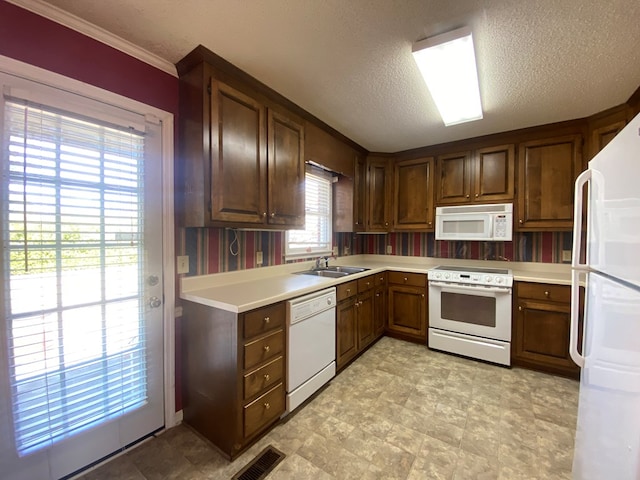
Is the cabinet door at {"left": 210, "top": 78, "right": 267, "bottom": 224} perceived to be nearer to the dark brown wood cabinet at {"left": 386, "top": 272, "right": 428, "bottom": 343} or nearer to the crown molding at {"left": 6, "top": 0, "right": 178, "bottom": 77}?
the crown molding at {"left": 6, "top": 0, "right": 178, "bottom": 77}

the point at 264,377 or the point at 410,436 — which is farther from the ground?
the point at 264,377

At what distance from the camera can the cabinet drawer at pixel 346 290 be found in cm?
236

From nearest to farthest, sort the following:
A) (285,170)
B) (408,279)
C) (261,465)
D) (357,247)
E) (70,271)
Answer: (70,271) → (261,465) → (285,170) → (408,279) → (357,247)

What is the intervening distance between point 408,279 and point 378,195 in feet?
3.92

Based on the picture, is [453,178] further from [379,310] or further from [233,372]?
[233,372]

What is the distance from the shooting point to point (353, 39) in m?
1.48

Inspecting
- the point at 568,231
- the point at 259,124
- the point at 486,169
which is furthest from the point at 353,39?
the point at 568,231

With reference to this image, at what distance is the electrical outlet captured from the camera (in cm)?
178

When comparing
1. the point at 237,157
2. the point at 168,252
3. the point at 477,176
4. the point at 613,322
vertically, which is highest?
the point at 477,176

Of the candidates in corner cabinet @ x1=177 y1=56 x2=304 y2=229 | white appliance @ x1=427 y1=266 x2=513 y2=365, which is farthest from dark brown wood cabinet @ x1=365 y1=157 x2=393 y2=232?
corner cabinet @ x1=177 y1=56 x2=304 y2=229

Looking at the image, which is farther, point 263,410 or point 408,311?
point 408,311

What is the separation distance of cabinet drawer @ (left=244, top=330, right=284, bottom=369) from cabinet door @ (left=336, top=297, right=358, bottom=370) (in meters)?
0.74

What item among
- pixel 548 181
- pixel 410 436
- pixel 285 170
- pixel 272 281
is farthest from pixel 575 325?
pixel 548 181

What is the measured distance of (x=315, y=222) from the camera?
316 cm
